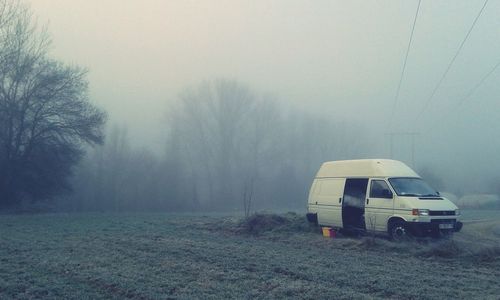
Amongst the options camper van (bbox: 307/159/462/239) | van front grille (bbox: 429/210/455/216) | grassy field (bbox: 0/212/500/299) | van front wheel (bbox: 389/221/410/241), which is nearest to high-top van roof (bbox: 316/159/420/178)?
camper van (bbox: 307/159/462/239)

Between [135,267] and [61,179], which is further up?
[61,179]

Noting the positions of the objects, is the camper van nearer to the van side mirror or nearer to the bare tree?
the van side mirror

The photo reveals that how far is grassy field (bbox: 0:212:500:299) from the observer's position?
6904mm

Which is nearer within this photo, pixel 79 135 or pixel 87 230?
pixel 87 230

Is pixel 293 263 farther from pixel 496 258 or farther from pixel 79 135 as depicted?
pixel 79 135

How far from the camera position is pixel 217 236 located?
14625 mm

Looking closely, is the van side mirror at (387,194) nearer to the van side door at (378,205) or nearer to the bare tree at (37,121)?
the van side door at (378,205)

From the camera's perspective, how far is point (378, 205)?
13.5m

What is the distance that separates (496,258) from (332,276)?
182 inches

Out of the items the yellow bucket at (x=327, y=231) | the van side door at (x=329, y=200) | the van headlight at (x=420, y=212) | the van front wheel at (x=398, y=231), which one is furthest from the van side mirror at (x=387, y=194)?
the yellow bucket at (x=327, y=231)

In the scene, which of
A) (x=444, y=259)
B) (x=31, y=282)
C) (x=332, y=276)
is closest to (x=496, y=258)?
(x=444, y=259)

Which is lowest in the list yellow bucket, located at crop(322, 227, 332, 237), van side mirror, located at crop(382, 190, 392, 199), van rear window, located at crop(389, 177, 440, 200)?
yellow bucket, located at crop(322, 227, 332, 237)

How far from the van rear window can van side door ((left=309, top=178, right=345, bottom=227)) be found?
1.88 m

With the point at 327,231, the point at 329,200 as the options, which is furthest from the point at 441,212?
the point at 329,200
